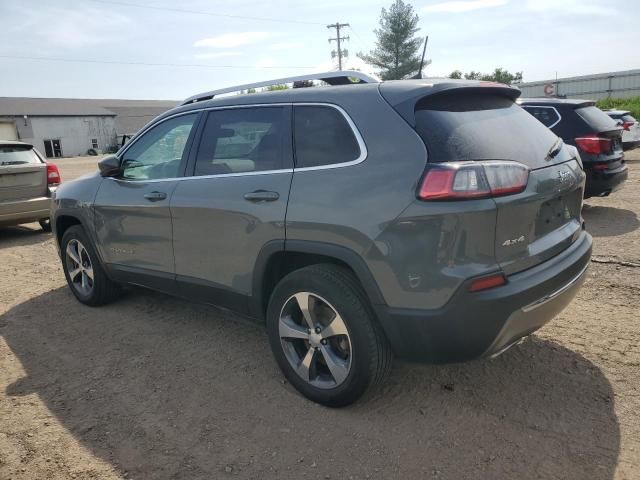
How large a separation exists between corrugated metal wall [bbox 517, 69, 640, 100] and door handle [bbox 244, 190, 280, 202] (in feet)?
116

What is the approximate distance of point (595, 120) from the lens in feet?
23.6

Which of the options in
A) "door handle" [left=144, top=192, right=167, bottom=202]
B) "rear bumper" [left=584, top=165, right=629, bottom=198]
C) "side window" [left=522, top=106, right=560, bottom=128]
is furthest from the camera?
"side window" [left=522, top=106, right=560, bottom=128]

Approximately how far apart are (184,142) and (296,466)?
2414 millimetres

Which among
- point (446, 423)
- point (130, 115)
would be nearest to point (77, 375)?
point (446, 423)

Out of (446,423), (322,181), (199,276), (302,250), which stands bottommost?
(446,423)

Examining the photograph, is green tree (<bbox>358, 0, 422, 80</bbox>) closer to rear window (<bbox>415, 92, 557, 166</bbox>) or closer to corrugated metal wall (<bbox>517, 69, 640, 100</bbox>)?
corrugated metal wall (<bbox>517, 69, 640, 100</bbox>)

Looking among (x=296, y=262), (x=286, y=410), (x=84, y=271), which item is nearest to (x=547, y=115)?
(x=296, y=262)

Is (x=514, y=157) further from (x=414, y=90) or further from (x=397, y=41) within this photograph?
(x=397, y=41)

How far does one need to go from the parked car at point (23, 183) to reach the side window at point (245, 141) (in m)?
5.78

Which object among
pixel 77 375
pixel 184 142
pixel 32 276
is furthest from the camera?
pixel 32 276

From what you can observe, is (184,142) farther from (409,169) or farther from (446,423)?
(446,423)

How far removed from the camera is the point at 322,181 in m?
2.83

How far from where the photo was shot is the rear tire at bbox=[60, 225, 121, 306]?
474cm

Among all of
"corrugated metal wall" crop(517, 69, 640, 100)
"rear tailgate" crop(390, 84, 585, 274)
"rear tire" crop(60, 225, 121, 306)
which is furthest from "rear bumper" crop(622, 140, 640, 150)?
"corrugated metal wall" crop(517, 69, 640, 100)
